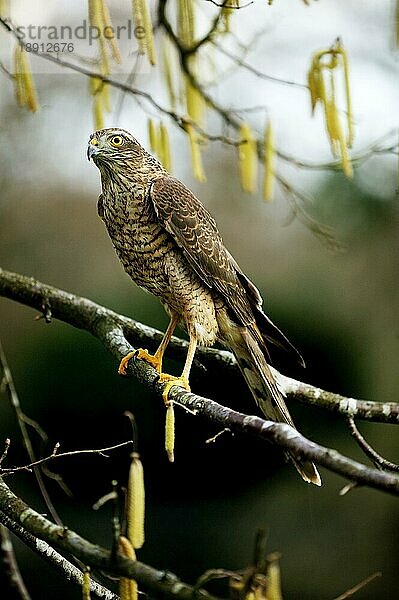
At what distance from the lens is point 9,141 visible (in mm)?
3369

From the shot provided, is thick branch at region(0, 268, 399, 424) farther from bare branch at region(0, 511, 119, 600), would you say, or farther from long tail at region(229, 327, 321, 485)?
bare branch at region(0, 511, 119, 600)

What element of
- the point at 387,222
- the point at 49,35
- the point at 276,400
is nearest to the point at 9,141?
the point at 49,35

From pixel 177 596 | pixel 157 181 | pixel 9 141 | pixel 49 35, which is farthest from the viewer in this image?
pixel 9 141

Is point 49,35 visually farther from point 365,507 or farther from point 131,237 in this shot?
point 365,507

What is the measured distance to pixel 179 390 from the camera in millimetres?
1549

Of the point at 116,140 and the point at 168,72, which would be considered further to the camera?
the point at 168,72

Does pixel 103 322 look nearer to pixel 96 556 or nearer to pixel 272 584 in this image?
pixel 96 556

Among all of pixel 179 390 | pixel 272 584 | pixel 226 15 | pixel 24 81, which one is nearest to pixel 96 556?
pixel 272 584

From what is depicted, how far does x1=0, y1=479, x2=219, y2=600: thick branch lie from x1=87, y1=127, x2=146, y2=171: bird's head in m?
0.65

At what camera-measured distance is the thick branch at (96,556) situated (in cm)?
95

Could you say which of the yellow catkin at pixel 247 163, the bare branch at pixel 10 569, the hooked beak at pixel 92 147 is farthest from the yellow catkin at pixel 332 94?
the bare branch at pixel 10 569

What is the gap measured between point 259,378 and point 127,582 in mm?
886

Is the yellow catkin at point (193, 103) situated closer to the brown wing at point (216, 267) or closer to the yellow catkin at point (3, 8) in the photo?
the brown wing at point (216, 267)

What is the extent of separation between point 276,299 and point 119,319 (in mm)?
2687
